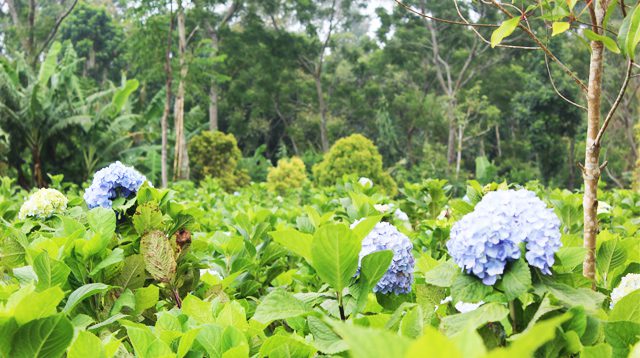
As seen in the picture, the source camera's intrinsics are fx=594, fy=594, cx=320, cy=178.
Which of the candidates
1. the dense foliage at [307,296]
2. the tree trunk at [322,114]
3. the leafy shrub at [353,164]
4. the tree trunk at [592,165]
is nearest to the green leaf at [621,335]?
the dense foliage at [307,296]

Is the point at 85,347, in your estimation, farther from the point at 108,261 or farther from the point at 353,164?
the point at 353,164

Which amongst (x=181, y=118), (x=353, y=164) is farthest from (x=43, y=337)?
(x=181, y=118)

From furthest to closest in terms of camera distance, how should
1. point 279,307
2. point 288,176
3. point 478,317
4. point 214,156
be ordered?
point 214,156, point 288,176, point 279,307, point 478,317

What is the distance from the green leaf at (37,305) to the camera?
74 cm

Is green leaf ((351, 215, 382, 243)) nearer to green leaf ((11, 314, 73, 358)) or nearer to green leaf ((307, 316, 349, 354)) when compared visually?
green leaf ((307, 316, 349, 354))

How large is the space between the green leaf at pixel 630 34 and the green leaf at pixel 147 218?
1.07 meters

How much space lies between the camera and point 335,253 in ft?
2.96

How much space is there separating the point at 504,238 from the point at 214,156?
580 inches

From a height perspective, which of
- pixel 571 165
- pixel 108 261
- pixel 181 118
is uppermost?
pixel 108 261

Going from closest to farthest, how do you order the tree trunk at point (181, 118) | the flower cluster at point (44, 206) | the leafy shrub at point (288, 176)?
the flower cluster at point (44, 206) → the tree trunk at point (181, 118) → the leafy shrub at point (288, 176)

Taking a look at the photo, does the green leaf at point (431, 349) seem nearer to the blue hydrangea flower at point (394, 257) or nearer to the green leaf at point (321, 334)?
the green leaf at point (321, 334)

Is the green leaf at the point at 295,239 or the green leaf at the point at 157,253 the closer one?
the green leaf at the point at 295,239

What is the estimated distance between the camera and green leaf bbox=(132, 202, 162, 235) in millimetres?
1453

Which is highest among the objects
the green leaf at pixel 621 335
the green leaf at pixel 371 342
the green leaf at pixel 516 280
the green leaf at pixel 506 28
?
the green leaf at pixel 506 28
